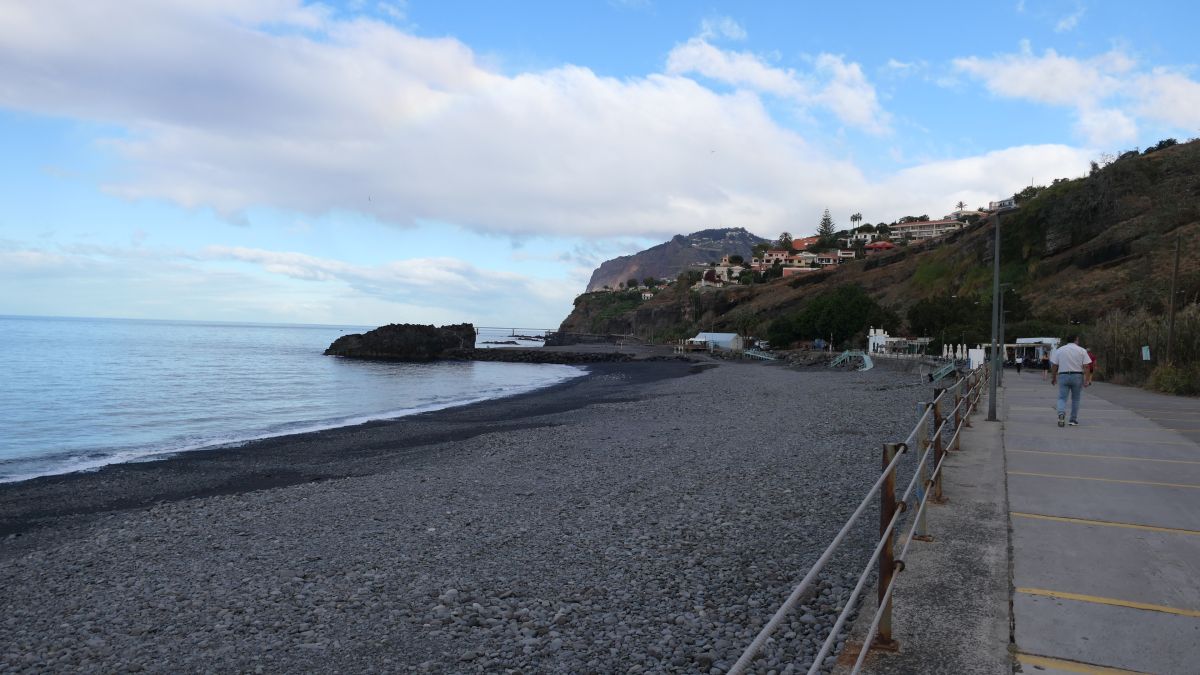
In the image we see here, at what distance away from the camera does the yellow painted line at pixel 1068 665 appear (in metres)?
3.85

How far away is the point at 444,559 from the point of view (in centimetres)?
802

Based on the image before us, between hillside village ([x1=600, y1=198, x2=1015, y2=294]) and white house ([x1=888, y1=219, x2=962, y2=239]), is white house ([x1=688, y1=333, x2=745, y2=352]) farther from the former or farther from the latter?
white house ([x1=888, y1=219, x2=962, y2=239])

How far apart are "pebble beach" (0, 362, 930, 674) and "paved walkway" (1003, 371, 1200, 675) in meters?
1.54

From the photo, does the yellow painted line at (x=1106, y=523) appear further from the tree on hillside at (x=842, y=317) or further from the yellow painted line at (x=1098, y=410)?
the tree on hillside at (x=842, y=317)

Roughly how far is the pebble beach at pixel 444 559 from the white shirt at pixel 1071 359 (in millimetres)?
3679

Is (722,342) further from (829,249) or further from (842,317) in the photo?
(829,249)

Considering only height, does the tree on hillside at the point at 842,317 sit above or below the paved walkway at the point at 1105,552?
above

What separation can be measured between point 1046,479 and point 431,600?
731 cm

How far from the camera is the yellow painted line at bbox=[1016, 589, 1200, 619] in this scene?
4.66m

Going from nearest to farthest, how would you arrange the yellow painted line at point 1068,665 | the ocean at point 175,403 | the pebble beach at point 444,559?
the yellow painted line at point 1068,665 → the pebble beach at point 444,559 → the ocean at point 175,403

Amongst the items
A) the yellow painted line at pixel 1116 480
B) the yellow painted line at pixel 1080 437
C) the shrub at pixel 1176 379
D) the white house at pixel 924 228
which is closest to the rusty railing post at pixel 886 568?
the yellow painted line at pixel 1116 480

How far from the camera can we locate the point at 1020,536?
6383mm

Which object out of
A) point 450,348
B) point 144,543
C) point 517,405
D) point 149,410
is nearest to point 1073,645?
point 144,543

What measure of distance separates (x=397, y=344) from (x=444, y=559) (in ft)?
266
